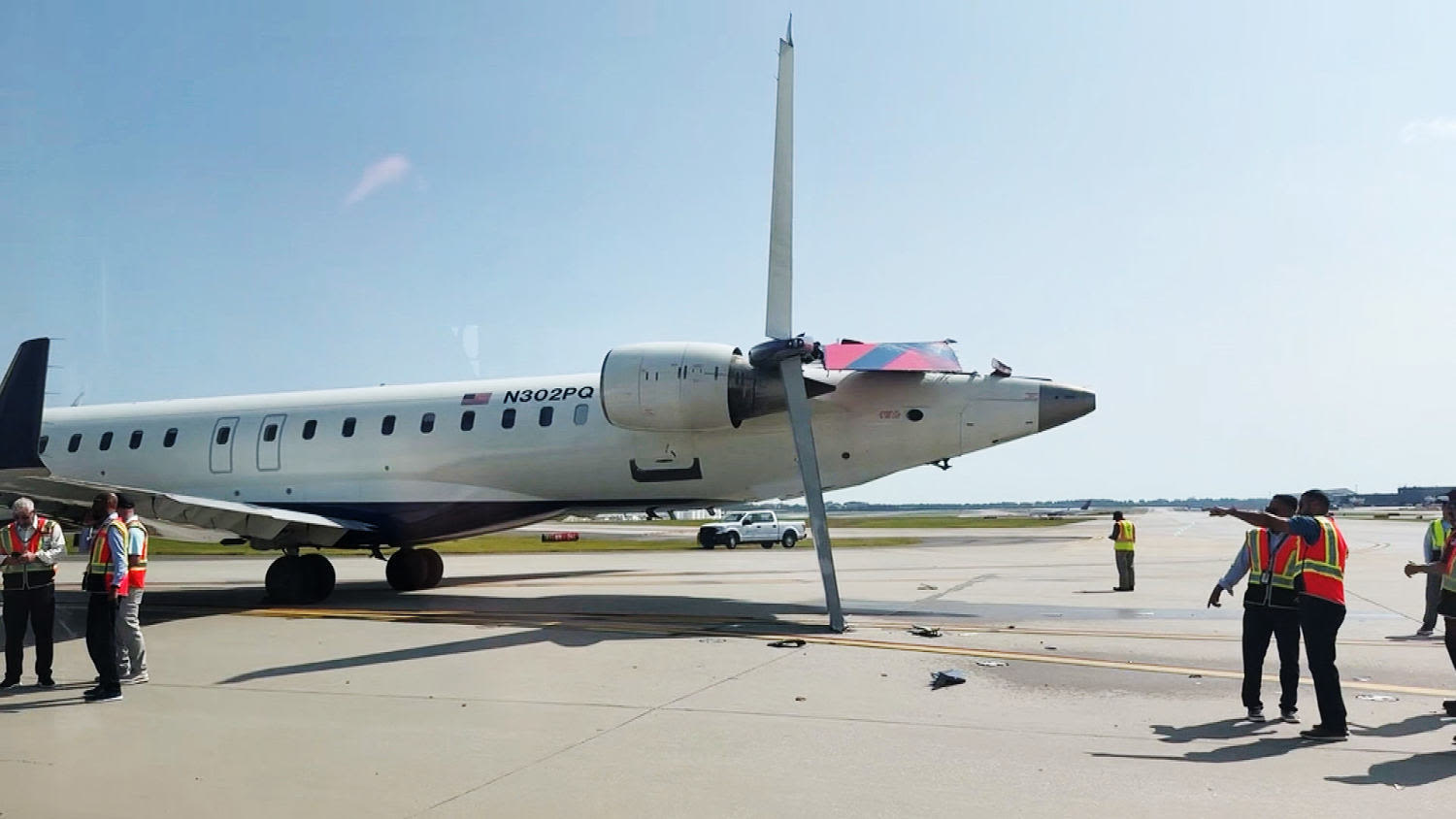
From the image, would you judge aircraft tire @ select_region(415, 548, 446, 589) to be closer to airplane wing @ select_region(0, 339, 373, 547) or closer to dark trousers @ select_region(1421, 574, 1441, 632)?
airplane wing @ select_region(0, 339, 373, 547)

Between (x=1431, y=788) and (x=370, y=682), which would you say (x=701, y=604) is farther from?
(x=1431, y=788)

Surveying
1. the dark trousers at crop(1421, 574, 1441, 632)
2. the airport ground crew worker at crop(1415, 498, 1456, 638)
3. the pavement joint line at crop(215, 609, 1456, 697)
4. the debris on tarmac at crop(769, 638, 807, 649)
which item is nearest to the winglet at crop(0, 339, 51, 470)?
the pavement joint line at crop(215, 609, 1456, 697)

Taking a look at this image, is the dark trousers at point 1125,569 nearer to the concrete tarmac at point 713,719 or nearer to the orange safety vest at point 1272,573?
the concrete tarmac at point 713,719

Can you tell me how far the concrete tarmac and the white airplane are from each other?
2.10 metres

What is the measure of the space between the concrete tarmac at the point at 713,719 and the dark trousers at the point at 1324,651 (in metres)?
0.30

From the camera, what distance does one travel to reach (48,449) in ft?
71.3

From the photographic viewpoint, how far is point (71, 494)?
1442cm

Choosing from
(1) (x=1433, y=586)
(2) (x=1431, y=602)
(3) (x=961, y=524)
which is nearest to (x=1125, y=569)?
(2) (x=1431, y=602)

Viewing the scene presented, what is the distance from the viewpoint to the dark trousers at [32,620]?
962 cm

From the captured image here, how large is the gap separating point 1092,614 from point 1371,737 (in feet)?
27.1

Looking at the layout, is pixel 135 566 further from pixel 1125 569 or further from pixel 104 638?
pixel 1125 569

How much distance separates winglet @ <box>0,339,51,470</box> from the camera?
38.4 feet

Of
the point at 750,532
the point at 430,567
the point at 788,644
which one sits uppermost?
the point at 430,567

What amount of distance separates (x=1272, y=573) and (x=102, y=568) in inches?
418
